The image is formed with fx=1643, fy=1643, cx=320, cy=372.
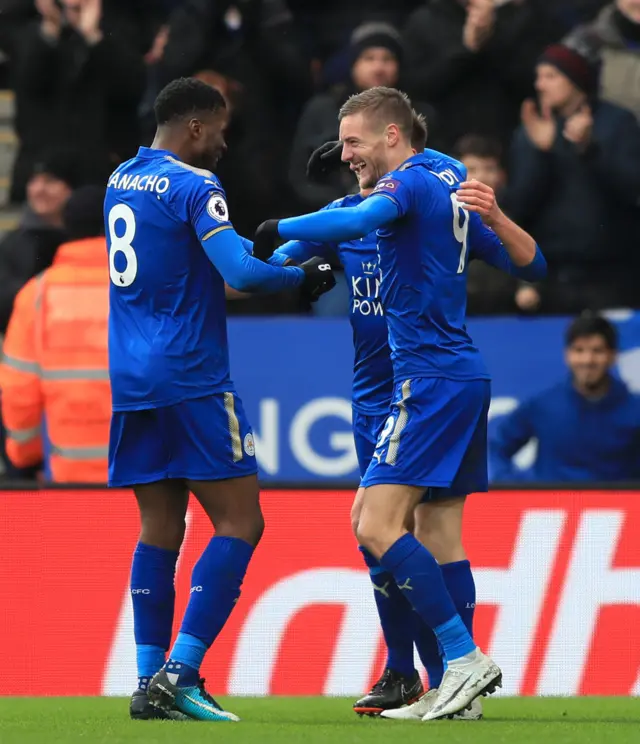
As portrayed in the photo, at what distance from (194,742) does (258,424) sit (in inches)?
161

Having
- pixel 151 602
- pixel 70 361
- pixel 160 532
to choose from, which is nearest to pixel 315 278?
pixel 160 532

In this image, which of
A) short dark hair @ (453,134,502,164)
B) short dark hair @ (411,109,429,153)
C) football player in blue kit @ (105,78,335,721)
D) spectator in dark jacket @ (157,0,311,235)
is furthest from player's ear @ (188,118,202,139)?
spectator in dark jacket @ (157,0,311,235)

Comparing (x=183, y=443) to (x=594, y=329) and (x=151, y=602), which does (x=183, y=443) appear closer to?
(x=151, y=602)

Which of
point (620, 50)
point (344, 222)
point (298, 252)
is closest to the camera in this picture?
point (344, 222)

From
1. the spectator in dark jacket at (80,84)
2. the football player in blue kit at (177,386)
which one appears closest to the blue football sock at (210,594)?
the football player in blue kit at (177,386)

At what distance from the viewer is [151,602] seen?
530 cm

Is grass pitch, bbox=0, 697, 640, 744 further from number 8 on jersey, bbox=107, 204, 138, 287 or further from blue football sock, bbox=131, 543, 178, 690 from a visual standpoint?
number 8 on jersey, bbox=107, 204, 138, 287

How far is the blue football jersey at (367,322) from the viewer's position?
5637 millimetres

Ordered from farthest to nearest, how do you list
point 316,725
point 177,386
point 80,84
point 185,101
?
point 80,84 < point 185,101 < point 177,386 < point 316,725

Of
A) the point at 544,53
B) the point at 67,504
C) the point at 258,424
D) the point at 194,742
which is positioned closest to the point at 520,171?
the point at 544,53

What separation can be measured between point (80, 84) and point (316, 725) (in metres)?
5.24

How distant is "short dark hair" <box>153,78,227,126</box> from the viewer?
5277 millimetres

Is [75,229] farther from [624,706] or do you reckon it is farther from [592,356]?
[624,706]

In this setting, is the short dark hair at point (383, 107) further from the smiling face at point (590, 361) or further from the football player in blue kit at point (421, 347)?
the smiling face at point (590, 361)
